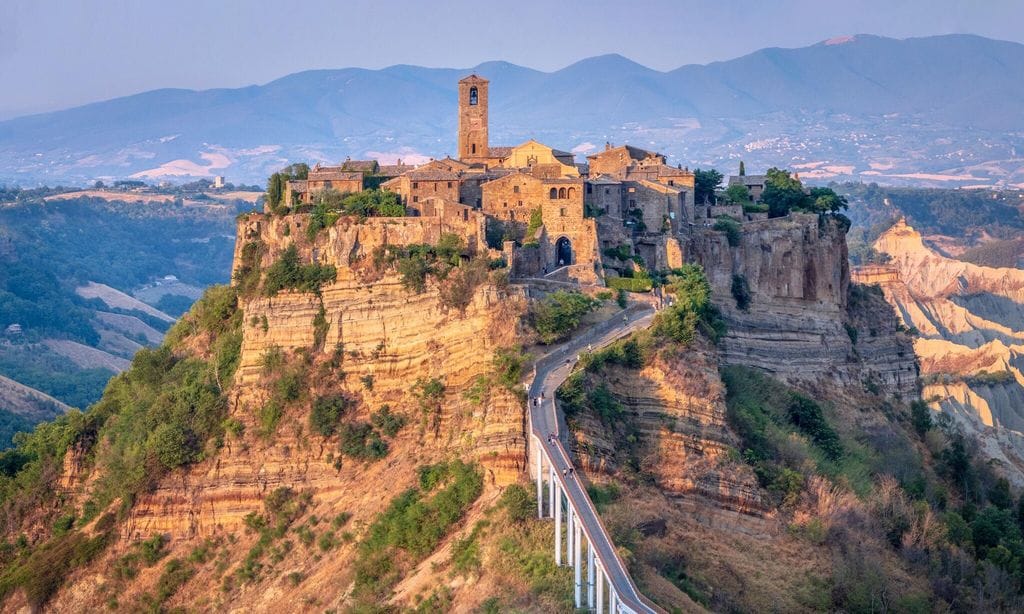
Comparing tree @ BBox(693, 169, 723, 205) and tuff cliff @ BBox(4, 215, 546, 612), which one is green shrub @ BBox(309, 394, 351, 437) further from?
tree @ BBox(693, 169, 723, 205)

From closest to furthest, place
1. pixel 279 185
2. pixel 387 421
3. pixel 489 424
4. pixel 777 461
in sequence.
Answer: pixel 489 424
pixel 777 461
pixel 387 421
pixel 279 185

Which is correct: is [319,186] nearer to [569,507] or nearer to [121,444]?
[121,444]

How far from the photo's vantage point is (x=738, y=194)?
5478 centimetres

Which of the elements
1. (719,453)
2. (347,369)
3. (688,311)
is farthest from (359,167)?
(719,453)

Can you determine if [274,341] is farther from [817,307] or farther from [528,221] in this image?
[817,307]

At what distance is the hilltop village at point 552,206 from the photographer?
43906mm

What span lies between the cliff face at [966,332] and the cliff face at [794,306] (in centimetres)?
1237

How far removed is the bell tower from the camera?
55188 millimetres

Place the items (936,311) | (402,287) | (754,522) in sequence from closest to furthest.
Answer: (754,522), (402,287), (936,311)

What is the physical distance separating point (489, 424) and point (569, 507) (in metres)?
5.85

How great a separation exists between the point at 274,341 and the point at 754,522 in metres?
16.0

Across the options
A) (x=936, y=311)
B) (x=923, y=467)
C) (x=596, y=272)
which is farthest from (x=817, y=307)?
(x=936, y=311)

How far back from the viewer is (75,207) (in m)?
→ 190

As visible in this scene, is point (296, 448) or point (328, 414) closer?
point (328, 414)
